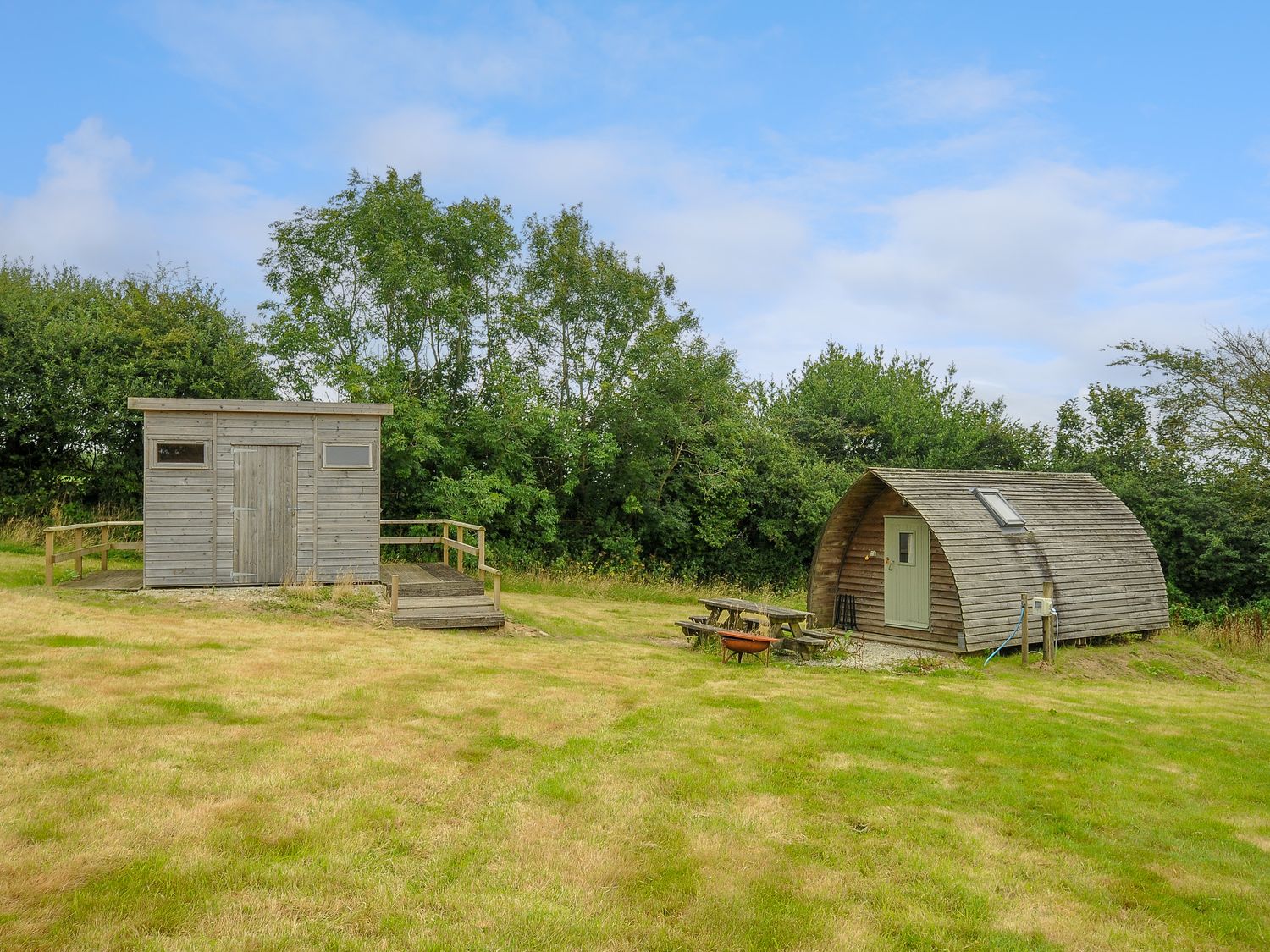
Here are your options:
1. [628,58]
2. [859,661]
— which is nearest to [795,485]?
[859,661]

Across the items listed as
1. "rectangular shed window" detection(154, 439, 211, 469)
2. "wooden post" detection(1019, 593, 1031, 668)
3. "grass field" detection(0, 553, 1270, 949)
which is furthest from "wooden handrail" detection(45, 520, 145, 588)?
"wooden post" detection(1019, 593, 1031, 668)

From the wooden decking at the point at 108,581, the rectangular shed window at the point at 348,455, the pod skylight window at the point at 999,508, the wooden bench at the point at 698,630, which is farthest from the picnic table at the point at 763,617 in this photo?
the wooden decking at the point at 108,581

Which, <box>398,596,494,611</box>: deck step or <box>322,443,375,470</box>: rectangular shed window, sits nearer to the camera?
<box>398,596,494,611</box>: deck step

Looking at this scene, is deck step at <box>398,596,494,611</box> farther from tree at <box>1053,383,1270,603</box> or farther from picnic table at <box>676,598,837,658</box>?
tree at <box>1053,383,1270,603</box>

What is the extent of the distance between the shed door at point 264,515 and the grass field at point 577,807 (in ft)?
13.2

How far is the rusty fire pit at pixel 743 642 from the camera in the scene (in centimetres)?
1217

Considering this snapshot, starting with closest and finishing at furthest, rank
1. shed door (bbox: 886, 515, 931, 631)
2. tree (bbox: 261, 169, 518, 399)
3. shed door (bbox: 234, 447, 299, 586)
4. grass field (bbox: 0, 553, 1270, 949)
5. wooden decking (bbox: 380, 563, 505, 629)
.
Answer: grass field (bbox: 0, 553, 1270, 949)
wooden decking (bbox: 380, 563, 505, 629)
shed door (bbox: 234, 447, 299, 586)
shed door (bbox: 886, 515, 931, 631)
tree (bbox: 261, 169, 518, 399)

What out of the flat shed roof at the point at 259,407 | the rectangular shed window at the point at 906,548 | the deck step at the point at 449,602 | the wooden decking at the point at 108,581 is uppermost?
the flat shed roof at the point at 259,407

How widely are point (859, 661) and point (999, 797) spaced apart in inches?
280

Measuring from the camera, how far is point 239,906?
428 centimetres

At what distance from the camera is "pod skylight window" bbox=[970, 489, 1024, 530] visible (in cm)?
1612

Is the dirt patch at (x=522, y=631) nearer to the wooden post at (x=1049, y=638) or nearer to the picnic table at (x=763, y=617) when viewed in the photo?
the picnic table at (x=763, y=617)

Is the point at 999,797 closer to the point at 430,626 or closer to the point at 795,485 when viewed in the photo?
the point at 430,626

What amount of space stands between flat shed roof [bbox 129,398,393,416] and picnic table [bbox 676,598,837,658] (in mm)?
6800
